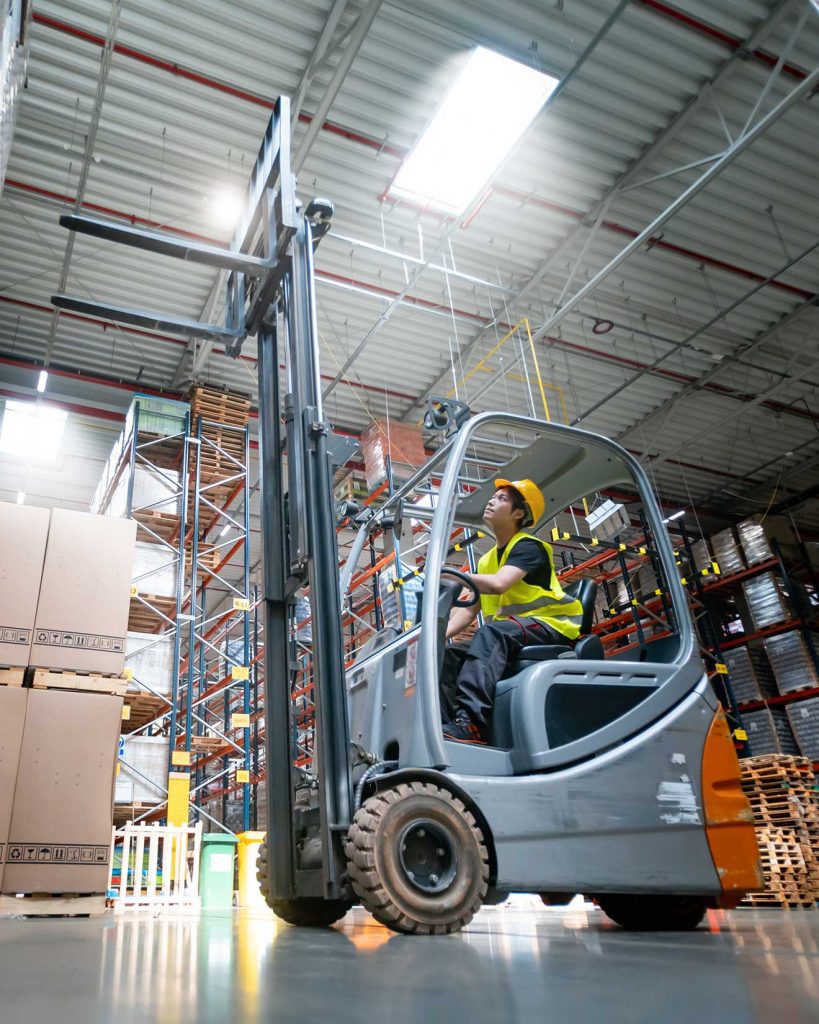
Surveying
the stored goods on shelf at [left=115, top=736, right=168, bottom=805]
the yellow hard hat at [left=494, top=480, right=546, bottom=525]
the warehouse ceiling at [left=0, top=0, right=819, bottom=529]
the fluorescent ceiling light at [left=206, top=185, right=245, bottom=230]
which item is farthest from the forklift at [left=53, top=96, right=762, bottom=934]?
the stored goods on shelf at [left=115, top=736, right=168, bottom=805]

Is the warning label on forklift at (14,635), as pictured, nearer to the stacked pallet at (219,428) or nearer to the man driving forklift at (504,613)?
the man driving forklift at (504,613)

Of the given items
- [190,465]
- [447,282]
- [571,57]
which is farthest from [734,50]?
[190,465]

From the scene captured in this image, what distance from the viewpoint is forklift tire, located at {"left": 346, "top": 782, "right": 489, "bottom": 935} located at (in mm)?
2482

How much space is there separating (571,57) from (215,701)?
54.5 ft

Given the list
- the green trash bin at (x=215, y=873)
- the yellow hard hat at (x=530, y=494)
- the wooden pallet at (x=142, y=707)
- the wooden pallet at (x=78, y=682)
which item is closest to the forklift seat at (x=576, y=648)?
the yellow hard hat at (x=530, y=494)

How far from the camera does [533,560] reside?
3.66m

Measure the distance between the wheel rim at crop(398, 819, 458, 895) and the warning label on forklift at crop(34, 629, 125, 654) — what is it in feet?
11.4

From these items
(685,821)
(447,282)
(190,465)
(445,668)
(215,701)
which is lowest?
(685,821)

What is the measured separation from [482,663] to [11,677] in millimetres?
3384

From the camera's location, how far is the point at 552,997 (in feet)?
3.83

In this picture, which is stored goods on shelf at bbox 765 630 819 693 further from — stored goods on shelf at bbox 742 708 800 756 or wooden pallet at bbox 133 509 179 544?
wooden pallet at bbox 133 509 179 544

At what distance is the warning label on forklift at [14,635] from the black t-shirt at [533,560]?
11.3ft

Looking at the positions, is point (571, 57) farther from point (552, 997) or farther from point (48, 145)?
point (552, 997)

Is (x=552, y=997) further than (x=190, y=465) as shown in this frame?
No
